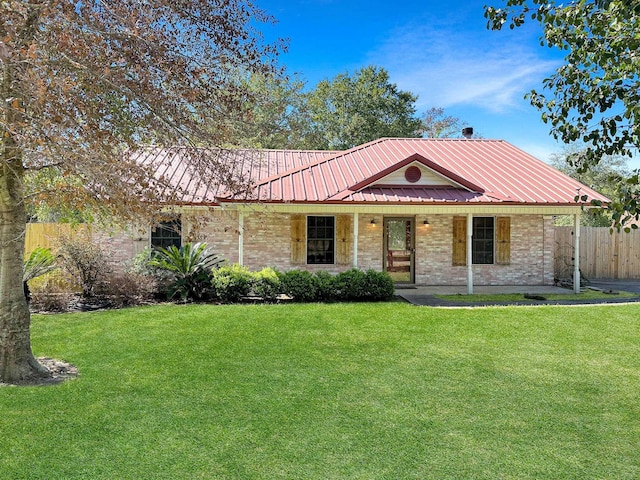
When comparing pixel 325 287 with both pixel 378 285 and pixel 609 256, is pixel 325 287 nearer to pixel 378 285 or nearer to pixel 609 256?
pixel 378 285

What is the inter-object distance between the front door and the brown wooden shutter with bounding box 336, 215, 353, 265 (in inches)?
49.7

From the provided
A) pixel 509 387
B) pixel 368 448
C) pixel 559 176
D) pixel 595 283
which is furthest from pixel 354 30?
pixel 368 448

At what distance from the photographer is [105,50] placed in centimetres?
486

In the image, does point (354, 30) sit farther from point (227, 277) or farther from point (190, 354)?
point (190, 354)

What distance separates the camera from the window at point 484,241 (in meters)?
15.0

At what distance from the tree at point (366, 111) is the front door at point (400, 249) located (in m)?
14.2

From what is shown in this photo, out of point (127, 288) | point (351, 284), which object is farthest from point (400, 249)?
point (127, 288)

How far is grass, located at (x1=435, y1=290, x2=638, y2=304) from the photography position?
12.2 metres

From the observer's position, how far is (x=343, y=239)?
14.4 m

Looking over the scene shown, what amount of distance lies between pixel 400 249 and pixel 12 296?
11243mm

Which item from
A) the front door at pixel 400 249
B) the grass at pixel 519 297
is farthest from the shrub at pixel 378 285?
the front door at pixel 400 249

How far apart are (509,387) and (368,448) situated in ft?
8.17

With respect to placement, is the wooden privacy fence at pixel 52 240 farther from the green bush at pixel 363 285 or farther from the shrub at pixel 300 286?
the green bush at pixel 363 285

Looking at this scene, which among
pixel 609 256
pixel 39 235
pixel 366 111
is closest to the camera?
pixel 39 235
